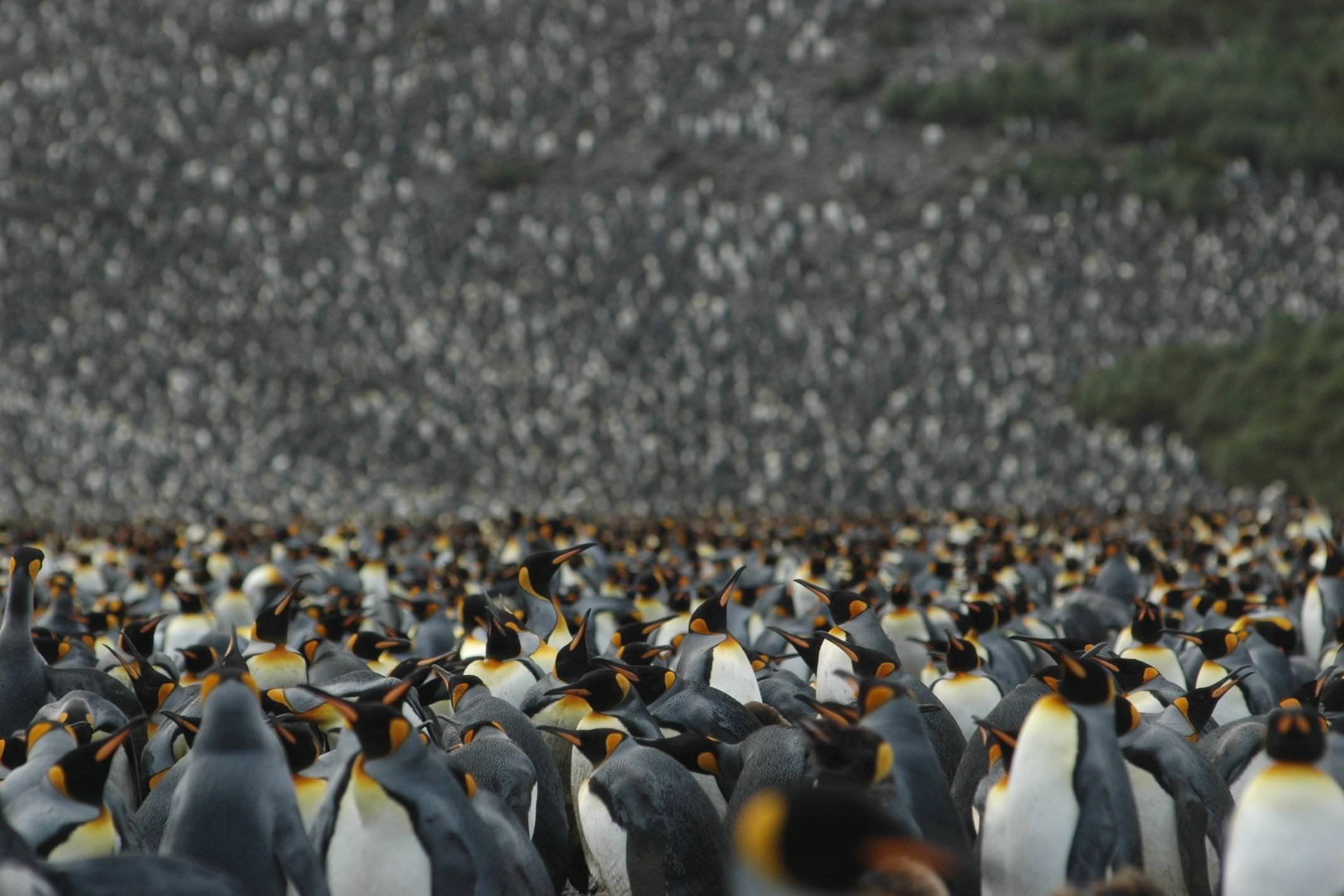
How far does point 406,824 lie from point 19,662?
7.02 feet

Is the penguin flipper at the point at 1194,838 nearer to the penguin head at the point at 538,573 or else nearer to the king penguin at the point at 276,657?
the king penguin at the point at 276,657

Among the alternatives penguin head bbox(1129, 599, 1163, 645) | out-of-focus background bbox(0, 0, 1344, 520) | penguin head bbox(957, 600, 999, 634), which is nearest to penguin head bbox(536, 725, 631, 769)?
penguin head bbox(1129, 599, 1163, 645)

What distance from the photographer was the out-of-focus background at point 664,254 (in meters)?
25.4

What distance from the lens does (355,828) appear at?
283cm

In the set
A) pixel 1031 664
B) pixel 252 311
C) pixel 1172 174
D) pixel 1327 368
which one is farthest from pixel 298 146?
pixel 1031 664

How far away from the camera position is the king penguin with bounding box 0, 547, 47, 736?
425 centimetres

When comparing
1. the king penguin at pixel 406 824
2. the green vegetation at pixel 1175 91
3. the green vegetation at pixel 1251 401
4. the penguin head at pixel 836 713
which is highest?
the penguin head at pixel 836 713

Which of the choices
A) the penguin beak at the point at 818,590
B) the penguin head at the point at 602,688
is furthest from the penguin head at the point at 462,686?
the penguin beak at the point at 818,590

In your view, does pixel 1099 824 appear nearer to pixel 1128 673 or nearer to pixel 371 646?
pixel 1128 673

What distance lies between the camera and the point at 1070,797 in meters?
2.94

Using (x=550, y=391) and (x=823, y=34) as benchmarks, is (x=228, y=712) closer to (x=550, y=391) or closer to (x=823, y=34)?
(x=550, y=391)

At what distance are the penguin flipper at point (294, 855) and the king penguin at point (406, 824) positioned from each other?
0.48 feet

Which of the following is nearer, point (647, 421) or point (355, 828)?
point (355, 828)

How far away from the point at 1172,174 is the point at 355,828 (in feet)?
106
